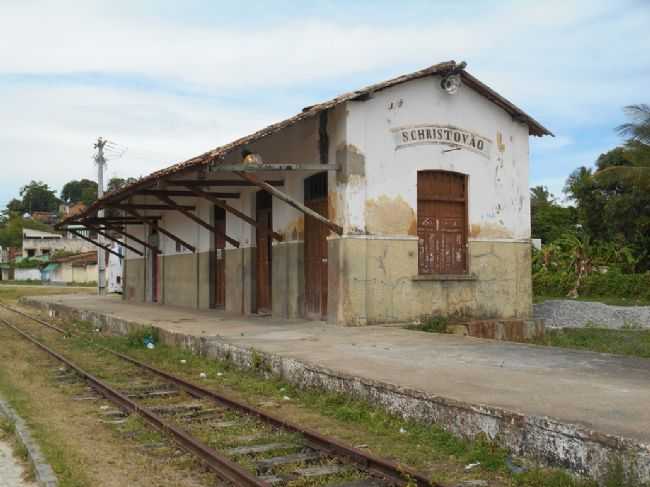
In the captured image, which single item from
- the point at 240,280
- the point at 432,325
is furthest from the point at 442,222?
the point at 240,280

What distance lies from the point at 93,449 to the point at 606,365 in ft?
17.8

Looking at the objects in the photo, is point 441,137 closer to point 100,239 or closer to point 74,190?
point 100,239

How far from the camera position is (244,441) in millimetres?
6574

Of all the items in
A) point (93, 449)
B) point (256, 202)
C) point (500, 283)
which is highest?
point (256, 202)

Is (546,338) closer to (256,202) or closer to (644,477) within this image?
(256,202)

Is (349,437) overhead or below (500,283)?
below

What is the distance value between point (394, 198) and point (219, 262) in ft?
25.0

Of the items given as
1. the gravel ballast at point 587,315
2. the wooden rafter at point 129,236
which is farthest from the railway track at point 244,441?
the wooden rafter at point 129,236

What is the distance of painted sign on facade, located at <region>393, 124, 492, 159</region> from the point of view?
14.2 m

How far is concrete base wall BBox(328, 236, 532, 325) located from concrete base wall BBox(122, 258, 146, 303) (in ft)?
50.9

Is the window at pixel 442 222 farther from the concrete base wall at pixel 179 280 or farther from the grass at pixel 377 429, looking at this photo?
the concrete base wall at pixel 179 280

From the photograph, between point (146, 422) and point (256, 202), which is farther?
point (256, 202)

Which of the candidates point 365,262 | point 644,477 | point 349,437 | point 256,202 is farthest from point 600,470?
point 256,202

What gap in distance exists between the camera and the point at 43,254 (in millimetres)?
96500
